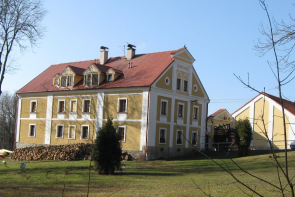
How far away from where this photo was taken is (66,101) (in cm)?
3856

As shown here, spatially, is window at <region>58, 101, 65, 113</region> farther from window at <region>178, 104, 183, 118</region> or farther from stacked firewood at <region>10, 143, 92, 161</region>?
window at <region>178, 104, 183, 118</region>

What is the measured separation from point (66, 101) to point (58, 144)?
476 centimetres

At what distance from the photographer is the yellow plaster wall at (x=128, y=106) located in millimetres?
32594

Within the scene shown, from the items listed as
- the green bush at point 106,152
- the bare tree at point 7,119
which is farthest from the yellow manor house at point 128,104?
the bare tree at point 7,119

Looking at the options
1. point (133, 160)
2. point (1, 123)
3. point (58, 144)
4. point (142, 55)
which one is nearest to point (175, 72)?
point (142, 55)

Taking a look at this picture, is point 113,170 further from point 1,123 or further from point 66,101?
point 1,123

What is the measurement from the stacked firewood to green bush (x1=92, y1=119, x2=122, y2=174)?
34.2 ft

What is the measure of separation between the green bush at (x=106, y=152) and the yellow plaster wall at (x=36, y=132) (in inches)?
800

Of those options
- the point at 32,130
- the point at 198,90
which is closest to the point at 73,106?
the point at 32,130

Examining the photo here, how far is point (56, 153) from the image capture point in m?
34.7

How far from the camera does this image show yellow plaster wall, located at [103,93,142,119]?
32.6m

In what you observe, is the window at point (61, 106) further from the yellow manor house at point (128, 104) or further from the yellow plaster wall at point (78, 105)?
the yellow plaster wall at point (78, 105)

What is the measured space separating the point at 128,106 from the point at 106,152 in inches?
468

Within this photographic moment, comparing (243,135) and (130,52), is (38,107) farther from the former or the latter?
(243,135)
